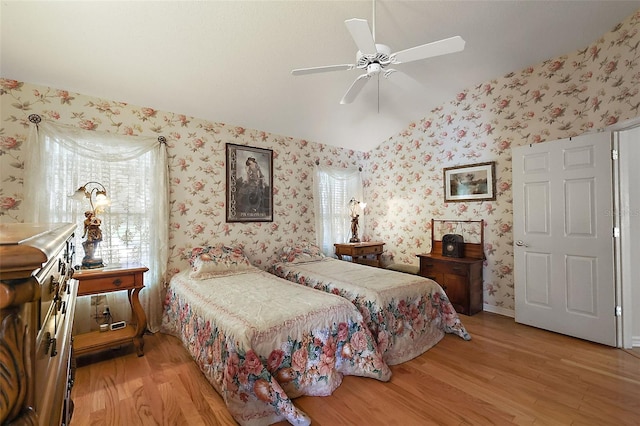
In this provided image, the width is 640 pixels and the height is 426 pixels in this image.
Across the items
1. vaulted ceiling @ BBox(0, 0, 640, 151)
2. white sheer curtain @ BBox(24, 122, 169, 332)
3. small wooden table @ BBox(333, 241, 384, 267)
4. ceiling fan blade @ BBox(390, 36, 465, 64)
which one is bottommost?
small wooden table @ BBox(333, 241, 384, 267)

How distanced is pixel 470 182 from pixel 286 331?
10.3ft

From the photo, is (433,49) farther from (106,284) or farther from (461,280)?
(106,284)

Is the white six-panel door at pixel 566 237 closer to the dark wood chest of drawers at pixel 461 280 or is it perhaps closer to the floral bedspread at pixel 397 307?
the dark wood chest of drawers at pixel 461 280

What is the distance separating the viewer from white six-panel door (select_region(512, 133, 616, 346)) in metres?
2.63

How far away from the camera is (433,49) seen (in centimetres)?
178

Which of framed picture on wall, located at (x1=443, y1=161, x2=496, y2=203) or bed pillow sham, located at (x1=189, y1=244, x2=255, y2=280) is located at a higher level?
framed picture on wall, located at (x1=443, y1=161, x2=496, y2=203)

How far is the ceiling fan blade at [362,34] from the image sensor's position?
1.53 meters

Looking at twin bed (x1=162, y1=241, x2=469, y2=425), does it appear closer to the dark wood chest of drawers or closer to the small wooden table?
the dark wood chest of drawers

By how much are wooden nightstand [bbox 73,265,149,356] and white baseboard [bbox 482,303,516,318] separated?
12.8 ft

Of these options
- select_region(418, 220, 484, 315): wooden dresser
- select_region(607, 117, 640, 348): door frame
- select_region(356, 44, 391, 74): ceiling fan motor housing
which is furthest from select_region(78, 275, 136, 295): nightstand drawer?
select_region(607, 117, 640, 348): door frame

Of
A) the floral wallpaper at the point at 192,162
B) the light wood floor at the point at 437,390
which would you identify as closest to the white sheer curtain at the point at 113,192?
the floral wallpaper at the point at 192,162

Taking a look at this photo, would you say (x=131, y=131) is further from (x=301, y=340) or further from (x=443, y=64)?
(x=443, y=64)

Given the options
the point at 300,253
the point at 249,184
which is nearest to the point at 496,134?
the point at 300,253

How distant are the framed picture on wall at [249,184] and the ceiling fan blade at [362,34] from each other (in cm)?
232
